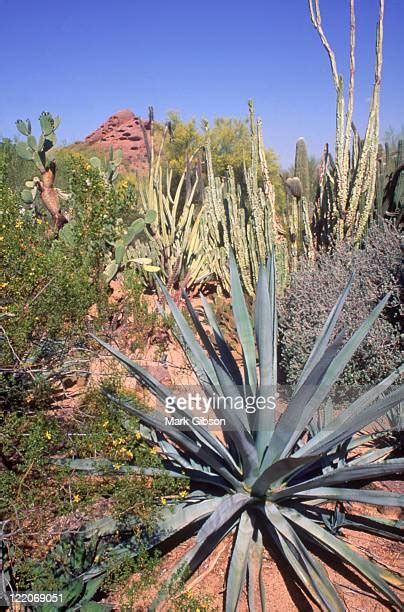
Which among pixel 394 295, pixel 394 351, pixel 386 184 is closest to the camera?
pixel 394 351

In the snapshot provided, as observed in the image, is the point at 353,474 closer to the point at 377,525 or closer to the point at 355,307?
the point at 377,525

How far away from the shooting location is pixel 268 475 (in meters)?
2.32

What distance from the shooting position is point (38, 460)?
7.32 ft

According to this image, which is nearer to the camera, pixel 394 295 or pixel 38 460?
pixel 38 460

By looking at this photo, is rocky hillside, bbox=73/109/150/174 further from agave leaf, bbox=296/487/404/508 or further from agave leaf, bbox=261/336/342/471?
agave leaf, bbox=296/487/404/508

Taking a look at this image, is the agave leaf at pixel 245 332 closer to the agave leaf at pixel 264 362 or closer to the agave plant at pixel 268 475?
the agave plant at pixel 268 475

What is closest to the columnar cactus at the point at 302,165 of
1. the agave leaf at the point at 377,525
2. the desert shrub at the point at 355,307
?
the desert shrub at the point at 355,307

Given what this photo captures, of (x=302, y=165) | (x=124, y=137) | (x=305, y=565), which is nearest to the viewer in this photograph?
(x=305, y=565)

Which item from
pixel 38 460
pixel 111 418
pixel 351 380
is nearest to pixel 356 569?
pixel 111 418

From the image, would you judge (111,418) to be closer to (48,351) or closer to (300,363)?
(48,351)

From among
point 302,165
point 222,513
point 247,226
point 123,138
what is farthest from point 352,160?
point 123,138

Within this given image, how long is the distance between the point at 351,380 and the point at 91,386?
2138mm

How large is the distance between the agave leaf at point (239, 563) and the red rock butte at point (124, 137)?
22.8 meters

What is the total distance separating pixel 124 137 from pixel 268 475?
2702 cm
